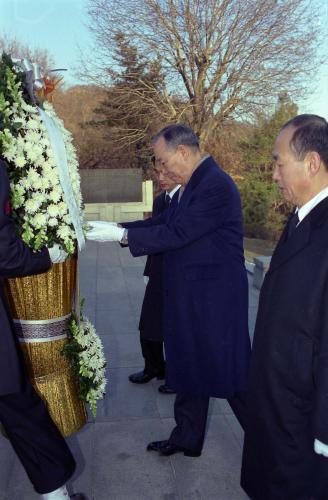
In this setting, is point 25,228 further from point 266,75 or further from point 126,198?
point 266,75

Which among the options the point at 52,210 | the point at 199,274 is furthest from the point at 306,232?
the point at 52,210

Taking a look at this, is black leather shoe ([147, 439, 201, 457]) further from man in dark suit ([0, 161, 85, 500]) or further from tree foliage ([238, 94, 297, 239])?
tree foliage ([238, 94, 297, 239])

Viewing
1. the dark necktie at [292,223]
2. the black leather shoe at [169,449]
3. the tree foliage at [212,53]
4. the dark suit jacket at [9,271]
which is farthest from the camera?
the tree foliage at [212,53]

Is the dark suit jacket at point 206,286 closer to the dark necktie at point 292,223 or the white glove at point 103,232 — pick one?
the white glove at point 103,232

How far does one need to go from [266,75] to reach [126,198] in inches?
287

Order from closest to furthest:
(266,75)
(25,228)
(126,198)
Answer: (25,228), (126,198), (266,75)

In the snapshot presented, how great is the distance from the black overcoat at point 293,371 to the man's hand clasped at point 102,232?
1.18 m

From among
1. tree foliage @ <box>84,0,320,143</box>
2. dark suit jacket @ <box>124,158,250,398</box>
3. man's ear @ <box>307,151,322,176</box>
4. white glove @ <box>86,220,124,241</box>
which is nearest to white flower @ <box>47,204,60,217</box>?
white glove @ <box>86,220,124,241</box>

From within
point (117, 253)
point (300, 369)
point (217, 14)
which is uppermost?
point (217, 14)

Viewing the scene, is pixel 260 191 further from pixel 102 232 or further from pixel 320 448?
pixel 320 448

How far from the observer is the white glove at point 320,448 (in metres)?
1.64

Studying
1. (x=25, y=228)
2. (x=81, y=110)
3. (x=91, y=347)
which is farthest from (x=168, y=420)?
(x=81, y=110)

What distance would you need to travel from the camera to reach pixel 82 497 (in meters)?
2.56

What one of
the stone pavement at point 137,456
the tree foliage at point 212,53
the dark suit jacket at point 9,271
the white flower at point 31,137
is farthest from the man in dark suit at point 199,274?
the tree foliage at point 212,53
